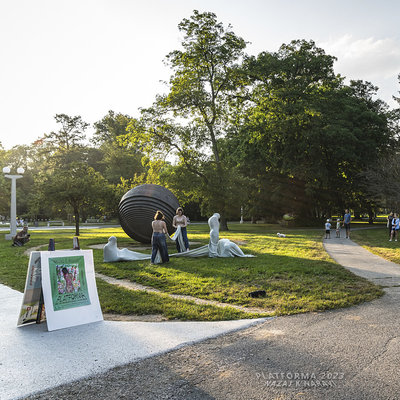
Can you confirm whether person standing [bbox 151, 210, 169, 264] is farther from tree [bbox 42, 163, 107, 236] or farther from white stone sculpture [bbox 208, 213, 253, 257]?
tree [bbox 42, 163, 107, 236]

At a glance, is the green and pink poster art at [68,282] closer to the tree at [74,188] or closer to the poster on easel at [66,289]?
the poster on easel at [66,289]

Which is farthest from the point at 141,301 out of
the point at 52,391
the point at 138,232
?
the point at 138,232

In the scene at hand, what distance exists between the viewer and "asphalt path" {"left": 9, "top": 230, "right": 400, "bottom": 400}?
320 centimetres

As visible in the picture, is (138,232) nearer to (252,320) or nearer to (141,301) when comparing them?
(141,301)

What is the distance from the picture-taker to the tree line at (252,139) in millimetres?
27969

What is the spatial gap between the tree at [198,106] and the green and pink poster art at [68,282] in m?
22.6

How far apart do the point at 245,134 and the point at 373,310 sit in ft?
90.6

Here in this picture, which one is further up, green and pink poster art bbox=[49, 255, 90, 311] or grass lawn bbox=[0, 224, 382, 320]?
green and pink poster art bbox=[49, 255, 90, 311]

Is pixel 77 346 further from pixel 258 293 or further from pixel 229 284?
Answer: pixel 229 284

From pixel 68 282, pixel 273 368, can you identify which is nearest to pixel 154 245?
pixel 68 282

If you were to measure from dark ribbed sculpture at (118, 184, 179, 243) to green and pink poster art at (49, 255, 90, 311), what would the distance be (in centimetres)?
943

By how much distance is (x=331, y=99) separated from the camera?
1264 inches

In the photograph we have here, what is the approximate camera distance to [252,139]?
31188 millimetres

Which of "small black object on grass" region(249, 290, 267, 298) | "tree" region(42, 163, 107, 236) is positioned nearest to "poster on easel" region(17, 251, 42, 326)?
"small black object on grass" region(249, 290, 267, 298)
